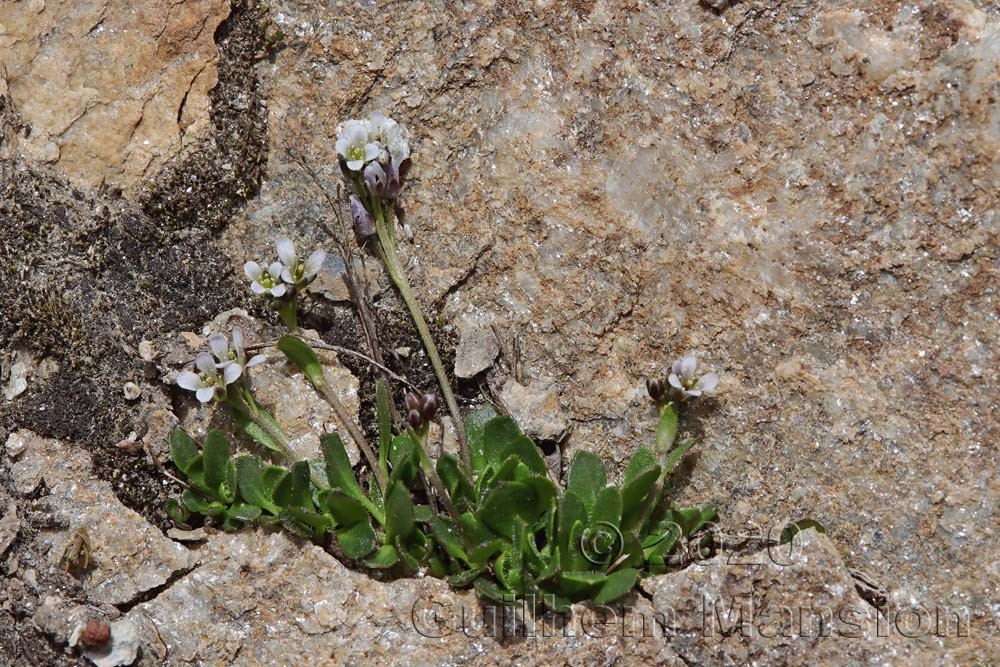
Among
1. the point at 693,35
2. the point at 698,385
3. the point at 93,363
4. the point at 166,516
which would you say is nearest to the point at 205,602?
the point at 166,516

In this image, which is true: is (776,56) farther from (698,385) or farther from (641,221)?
(698,385)

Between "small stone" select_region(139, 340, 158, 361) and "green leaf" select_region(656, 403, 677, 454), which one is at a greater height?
"small stone" select_region(139, 340, 158, 361)

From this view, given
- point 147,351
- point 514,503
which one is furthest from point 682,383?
point 147,351

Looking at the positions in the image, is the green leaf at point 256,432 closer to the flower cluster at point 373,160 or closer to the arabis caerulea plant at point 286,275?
the arabis caerulea plant at point 286,275

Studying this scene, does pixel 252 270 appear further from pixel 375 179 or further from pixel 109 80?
pixel 109 80

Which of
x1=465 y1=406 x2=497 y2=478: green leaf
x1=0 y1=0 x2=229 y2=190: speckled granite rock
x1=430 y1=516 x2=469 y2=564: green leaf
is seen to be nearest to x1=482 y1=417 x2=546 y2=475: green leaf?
x1=465 y1=406 x2=497 y2=478: green leaf

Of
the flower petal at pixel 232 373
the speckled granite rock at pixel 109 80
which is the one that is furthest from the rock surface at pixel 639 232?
the flower petal at pixel 232 373

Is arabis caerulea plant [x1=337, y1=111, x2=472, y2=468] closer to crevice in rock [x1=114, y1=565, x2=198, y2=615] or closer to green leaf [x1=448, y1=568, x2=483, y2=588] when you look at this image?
green leaf [x1=448, y1=568, x2=483, y2=588]
